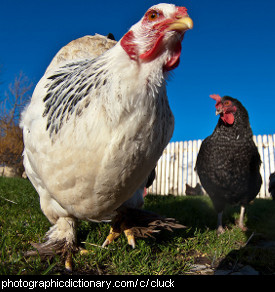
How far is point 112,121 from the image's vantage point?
1.55m

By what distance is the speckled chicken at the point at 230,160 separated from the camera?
379 centimetres

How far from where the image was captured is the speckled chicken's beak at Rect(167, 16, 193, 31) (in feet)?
4.72

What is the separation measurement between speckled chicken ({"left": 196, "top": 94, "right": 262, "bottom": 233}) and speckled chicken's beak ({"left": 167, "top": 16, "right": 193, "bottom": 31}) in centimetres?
271

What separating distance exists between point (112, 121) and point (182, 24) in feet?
2.35

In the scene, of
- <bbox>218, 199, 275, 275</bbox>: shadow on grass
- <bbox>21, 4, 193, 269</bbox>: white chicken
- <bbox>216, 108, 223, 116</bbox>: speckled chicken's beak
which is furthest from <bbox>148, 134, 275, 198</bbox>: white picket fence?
<bbox>21, 4, 193, 269</bbox>: white chicken

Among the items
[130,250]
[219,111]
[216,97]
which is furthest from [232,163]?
[130,250]

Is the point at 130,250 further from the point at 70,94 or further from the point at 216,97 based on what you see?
the point at 216,97

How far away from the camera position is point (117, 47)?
1684mm

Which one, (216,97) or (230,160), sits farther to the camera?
(216,97)

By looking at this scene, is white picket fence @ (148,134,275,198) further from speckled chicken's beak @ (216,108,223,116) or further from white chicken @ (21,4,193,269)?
white chicken @ (21,4,193,269)

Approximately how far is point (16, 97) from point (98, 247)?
1457cm

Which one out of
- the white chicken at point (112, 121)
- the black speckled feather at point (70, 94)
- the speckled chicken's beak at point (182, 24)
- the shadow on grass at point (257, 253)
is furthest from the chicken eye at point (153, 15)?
the shadow on grass at point (257, 253)
